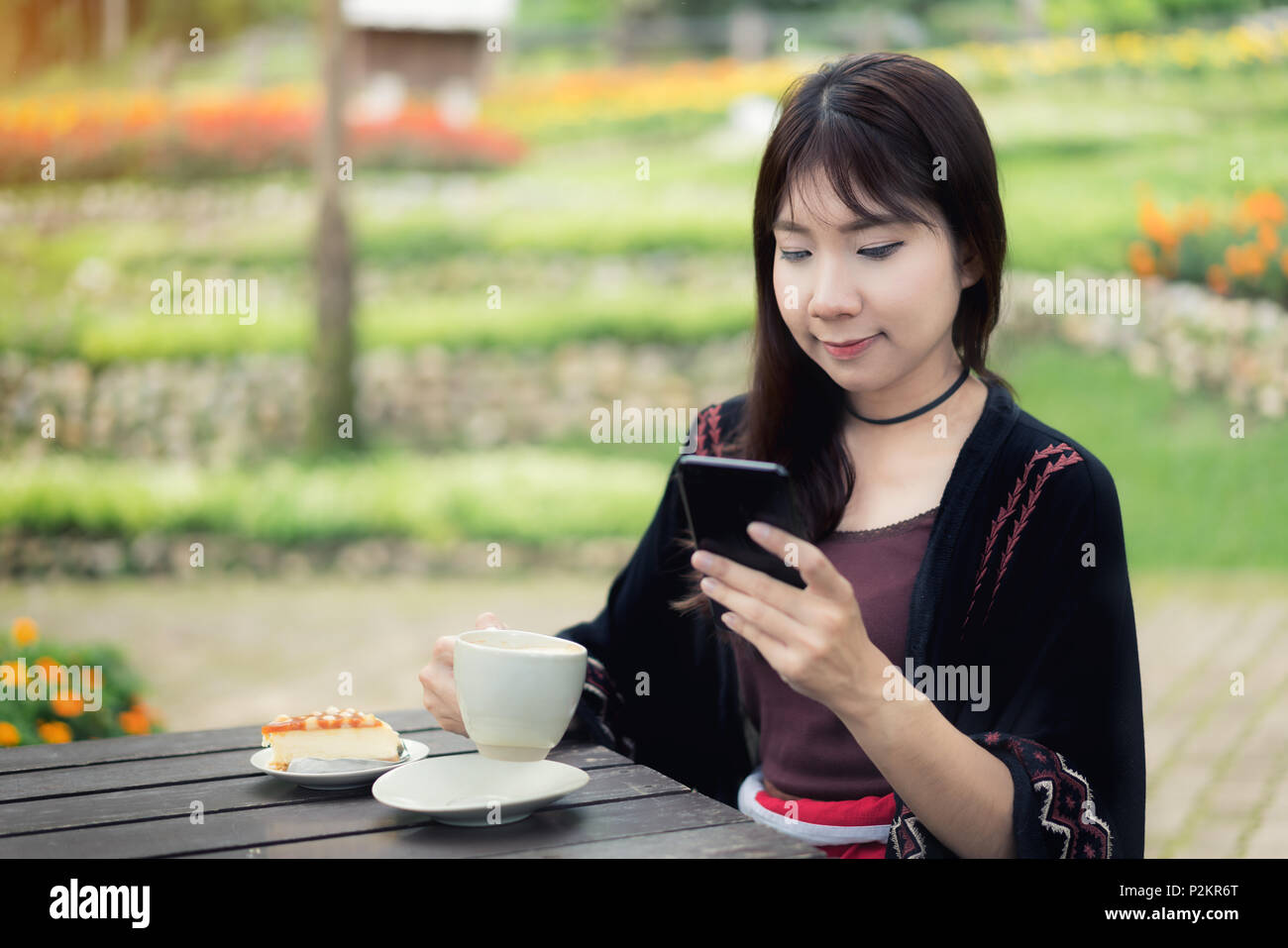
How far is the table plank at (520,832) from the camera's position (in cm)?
152

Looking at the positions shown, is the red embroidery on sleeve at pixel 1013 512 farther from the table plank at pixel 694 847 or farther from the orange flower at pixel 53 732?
the orange flower at pixel 53 732

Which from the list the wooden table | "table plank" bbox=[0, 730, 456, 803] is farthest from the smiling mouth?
"table plank" bbox=[0, 730, 456, 803]

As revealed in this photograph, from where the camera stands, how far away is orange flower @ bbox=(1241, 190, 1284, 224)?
27.9 feet

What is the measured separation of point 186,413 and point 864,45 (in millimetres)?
6305

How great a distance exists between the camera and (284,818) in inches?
64.5

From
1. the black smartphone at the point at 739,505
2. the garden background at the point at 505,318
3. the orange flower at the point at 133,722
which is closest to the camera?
the black smartphone at the point at 739,505

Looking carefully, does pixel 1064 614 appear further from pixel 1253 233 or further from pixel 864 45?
pixel 864 45

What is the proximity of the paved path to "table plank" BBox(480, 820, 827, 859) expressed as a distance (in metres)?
2.80

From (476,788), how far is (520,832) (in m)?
0.12

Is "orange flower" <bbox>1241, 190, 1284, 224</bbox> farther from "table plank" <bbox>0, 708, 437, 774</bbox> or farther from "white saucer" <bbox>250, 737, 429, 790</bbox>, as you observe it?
"white saucer" <bbox>250, 737, 429, 790</bbox>

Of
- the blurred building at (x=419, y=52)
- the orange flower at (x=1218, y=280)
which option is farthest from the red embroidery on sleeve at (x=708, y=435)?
the blurred building at (x=419, y=52)

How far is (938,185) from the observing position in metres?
1.94

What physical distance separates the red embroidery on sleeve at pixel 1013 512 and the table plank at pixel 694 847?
551mm

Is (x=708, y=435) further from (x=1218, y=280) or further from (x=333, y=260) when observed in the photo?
(x=1218, y=280)
